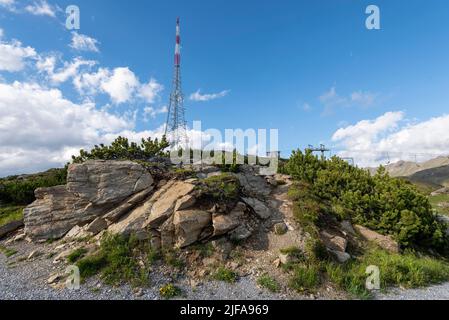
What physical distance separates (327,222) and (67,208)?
1288 cm

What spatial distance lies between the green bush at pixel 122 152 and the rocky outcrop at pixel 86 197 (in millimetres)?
3116

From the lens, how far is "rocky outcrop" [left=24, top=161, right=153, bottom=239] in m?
11.3

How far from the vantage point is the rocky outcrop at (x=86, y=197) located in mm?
11312

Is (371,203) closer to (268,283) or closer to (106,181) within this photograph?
(268,283)

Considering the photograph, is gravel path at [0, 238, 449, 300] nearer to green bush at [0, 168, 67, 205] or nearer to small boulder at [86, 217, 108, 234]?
small boulder at [86, 217, 108, 234]

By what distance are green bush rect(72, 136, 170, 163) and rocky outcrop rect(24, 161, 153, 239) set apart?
10.2 feet

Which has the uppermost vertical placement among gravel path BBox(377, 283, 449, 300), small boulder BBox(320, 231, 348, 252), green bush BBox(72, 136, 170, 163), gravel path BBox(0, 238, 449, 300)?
green bush BBox(72, 136, 170, 163)

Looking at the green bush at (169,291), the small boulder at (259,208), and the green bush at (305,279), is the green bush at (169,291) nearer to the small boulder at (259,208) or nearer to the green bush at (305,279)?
the green bush at (305,279)

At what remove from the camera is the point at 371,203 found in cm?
1162

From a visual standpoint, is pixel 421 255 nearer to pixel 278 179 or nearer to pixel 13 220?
pixel 278 179

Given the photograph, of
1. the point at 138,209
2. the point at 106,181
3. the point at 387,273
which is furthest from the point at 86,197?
the point at 387,273

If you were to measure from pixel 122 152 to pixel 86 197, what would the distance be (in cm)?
464

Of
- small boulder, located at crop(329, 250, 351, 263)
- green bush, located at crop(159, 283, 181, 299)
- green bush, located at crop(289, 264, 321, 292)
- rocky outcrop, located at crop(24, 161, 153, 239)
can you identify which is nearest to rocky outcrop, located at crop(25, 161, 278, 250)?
rocky outcrop, located at crop(24, 161, 153, 239)

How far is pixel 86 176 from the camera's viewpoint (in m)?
11.5
